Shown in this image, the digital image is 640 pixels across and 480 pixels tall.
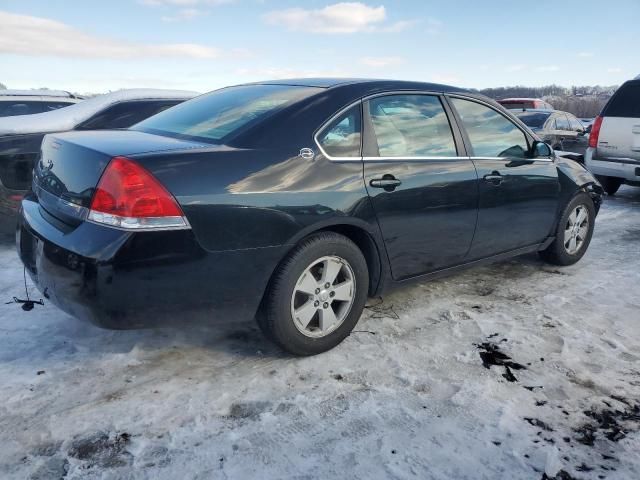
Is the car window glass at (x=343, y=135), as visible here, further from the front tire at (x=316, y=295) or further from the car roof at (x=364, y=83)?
the front tire at (x=316, y=295)

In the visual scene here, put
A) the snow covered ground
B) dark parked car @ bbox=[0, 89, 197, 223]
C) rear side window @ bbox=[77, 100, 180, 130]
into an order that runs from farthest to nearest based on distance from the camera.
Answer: rear side window @ bbox=[77, 100, 180, 130] → dark parked car @ bbox=[0, 89, 197, 223] → the snow covered ground

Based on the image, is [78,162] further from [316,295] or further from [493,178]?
[493,178]

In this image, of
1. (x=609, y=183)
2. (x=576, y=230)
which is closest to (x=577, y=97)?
(x=609, y=183)

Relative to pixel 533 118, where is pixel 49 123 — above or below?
below

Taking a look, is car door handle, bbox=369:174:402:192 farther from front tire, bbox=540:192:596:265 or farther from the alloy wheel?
the alloy wheel

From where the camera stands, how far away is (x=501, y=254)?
157 inches

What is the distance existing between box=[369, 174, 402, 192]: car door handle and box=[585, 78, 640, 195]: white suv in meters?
5.77

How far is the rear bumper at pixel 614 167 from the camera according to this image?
7363mm

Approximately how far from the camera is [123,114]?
527 centimetres

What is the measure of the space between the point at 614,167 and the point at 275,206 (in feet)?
22.2

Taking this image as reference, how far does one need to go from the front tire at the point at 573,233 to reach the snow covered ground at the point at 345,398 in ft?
2.97


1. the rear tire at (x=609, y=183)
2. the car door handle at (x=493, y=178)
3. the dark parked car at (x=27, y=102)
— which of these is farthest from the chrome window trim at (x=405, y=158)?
the rear tire at (x=609, y=183)

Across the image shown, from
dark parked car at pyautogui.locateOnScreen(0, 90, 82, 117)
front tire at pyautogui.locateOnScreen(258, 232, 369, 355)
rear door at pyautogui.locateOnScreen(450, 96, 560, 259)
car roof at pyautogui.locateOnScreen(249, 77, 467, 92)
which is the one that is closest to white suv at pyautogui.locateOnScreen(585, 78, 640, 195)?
rear door at pyautogui.locateOnScreen(450, 96, 560, 259)

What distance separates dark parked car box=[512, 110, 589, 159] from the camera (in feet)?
36.8
